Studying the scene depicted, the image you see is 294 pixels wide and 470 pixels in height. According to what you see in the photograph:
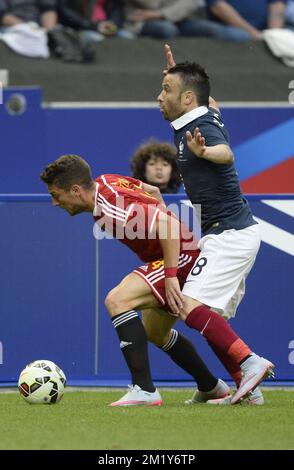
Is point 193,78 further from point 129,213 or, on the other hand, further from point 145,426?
point 145,426

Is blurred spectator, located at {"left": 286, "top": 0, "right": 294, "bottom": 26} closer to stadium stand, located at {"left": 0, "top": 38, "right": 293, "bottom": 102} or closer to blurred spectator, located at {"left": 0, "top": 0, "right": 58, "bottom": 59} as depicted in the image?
stadium stand, located at {"left": 0, "top": 38, "right": 293, "bottom": 102}

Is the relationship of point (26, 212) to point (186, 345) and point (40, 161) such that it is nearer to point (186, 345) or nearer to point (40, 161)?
point (186, 345)

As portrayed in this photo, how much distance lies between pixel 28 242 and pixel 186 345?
73.1 inches

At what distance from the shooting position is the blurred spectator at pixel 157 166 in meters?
10.4

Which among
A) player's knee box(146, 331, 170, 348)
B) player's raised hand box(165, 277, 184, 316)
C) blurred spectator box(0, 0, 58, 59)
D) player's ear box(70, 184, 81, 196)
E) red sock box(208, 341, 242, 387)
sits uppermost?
blurred spectator box(0, 0, 58, 59)

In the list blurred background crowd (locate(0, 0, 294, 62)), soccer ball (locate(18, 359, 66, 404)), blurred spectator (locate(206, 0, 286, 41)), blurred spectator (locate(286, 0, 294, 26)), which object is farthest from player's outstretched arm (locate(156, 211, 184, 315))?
blurred spectator (locate(286, 0, 294, 26))

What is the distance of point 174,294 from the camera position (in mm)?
7273

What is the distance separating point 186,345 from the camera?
7824 millimetres

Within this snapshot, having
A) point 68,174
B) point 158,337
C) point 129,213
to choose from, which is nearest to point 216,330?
point 158,337

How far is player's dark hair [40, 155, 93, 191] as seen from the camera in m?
7.44

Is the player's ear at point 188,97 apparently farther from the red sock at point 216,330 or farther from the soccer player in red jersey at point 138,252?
the red sock at point 216,330

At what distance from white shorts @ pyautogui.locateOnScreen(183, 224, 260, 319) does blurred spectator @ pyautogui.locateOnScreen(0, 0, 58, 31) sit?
6.94 m

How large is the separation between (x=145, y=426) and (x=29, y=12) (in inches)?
331

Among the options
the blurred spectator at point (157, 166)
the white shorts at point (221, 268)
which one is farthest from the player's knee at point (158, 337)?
the blurred spectator at point (157, 166)
